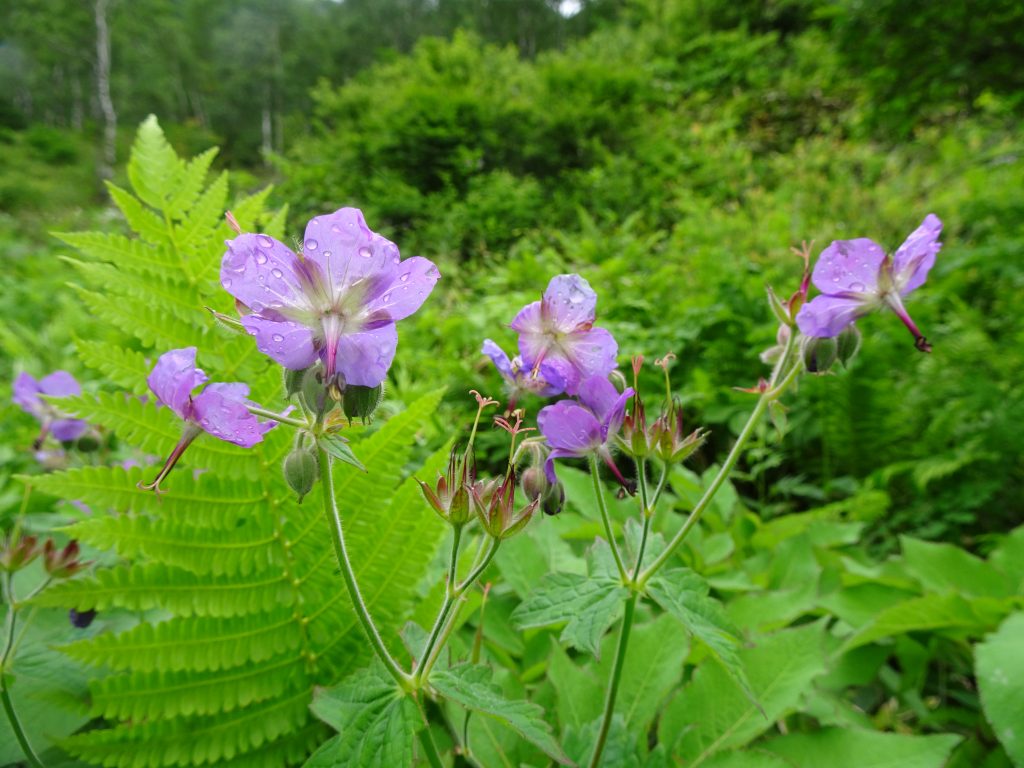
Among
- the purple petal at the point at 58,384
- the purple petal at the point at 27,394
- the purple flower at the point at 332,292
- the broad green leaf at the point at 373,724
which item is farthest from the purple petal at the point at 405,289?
the purple petal at the point at 27,394

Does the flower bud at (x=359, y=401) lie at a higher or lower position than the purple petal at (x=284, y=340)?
lower

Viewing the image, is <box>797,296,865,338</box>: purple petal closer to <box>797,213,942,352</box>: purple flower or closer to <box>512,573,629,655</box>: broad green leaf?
<box>797,213,942,352</box>: purple flower

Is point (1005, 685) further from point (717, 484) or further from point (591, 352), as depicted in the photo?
point (591, 352)

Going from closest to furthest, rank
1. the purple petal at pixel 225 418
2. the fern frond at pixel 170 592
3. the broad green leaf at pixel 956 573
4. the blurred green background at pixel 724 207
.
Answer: the purple petal at pixel 225 418
the fern frond at pixel 170 592
the broad green leaf at pixel 956 573
the blurred green background at pixel 724 207

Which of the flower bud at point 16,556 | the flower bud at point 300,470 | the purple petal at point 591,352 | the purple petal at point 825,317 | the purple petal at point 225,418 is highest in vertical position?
the purple petal at point 825,317

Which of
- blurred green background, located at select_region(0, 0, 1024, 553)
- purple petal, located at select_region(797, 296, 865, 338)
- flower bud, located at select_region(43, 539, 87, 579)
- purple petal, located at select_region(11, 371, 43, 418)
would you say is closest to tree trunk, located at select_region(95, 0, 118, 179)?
blurred green background, located at select_region(0, 0, 1024, 553)

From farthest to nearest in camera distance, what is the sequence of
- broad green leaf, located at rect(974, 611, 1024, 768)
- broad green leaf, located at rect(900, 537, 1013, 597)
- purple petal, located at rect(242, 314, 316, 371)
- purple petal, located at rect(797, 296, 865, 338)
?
broad green leaf, located at rect(900, 537, 1013, 597) < broad green leaf, located at rect(974, 611, 1024, 768) < purple petal, located at rect(797, 296, 865, 338) < purple petal, located at rect(242, 314, 316, 371)

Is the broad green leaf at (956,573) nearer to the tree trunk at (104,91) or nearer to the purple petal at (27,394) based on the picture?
the purple petal at (27,394)
